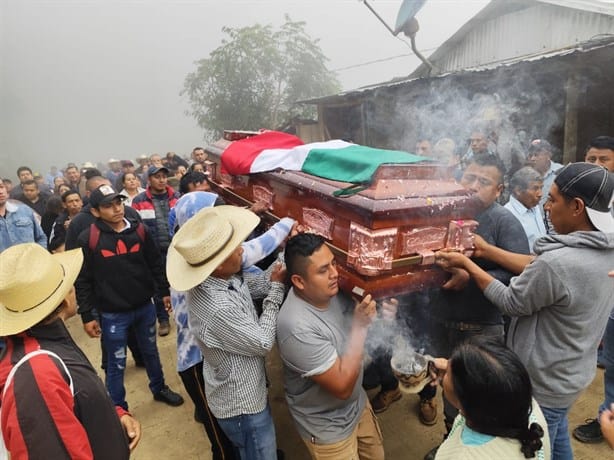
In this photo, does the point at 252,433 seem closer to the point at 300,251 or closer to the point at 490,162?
the point at 300,251

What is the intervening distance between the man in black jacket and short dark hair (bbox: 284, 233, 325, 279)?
6.71 ft

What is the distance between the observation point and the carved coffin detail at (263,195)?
291 centimetres

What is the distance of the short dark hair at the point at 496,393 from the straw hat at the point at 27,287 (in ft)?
5.48

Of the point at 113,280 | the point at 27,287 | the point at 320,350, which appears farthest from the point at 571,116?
the point at 27,287

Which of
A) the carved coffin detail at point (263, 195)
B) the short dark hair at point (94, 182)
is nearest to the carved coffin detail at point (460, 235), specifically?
the carved coffin detail at point (263, 195)

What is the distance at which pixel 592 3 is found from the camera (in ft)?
28.2

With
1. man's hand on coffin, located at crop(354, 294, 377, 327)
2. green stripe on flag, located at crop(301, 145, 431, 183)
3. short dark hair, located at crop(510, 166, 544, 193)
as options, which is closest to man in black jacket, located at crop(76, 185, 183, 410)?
green stripe on flag, located at crop(301, 145, 431, 183)

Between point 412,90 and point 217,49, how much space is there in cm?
1811

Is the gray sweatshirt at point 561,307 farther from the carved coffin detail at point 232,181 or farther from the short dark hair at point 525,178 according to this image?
the carved coffin detail at point 232,181

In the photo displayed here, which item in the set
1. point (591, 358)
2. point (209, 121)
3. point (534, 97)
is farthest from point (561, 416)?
point (209, 121)

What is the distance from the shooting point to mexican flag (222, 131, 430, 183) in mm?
2189

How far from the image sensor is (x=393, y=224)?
1939 millimetres

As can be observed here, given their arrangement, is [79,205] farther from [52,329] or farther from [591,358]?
[591,358]

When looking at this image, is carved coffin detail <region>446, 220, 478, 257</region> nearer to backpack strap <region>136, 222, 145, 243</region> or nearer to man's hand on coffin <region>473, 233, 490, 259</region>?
man's hand on coffin <region>473, 233, 490, 259</region>
